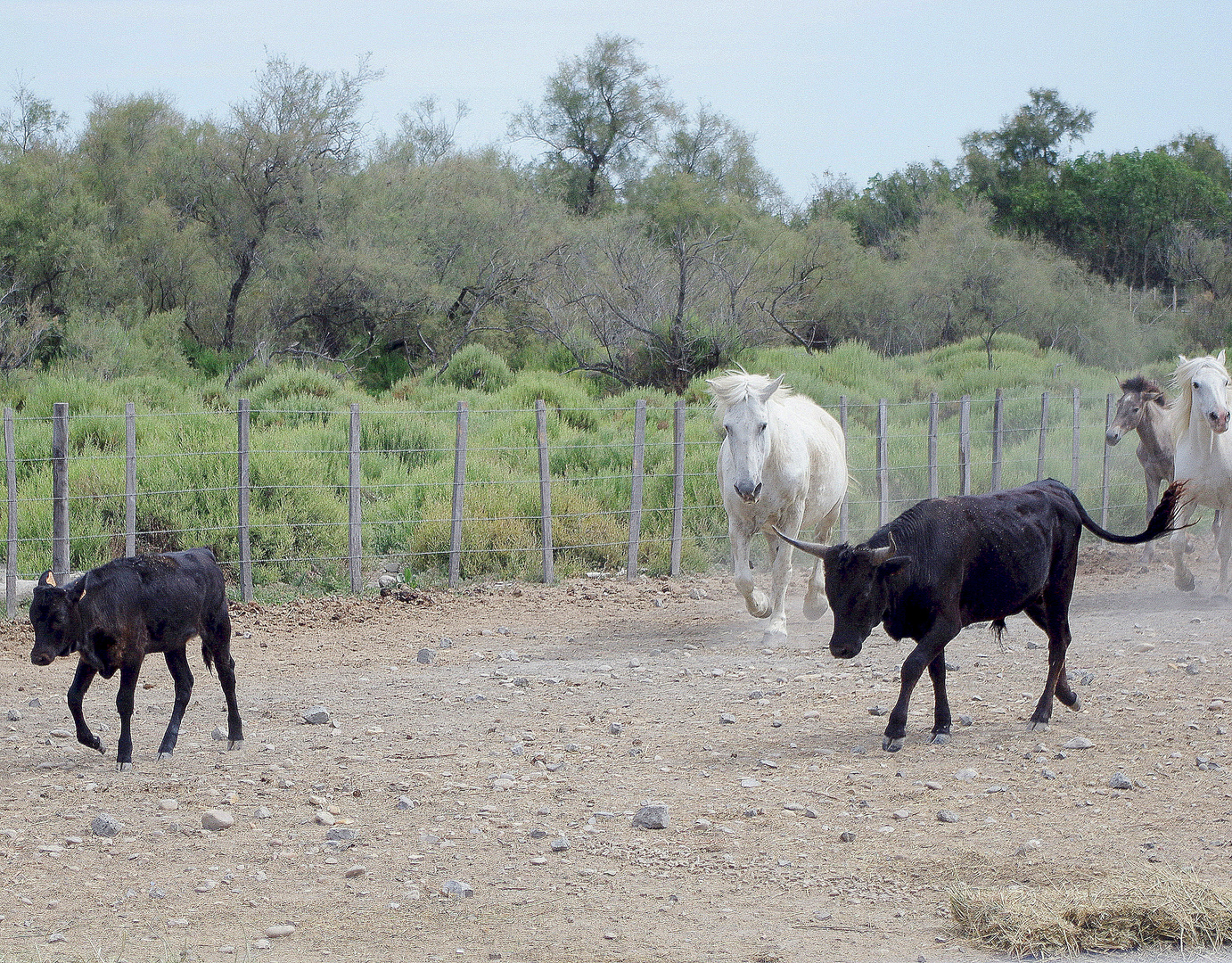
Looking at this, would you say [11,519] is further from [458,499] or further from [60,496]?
[458,499]

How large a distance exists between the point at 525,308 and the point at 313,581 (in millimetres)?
19525

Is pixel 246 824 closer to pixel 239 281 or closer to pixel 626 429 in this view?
pixel 626 429

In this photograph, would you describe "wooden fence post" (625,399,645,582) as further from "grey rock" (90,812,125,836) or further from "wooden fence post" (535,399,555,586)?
"grey rock" (90,812,125,836)

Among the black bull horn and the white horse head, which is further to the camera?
the white horse head

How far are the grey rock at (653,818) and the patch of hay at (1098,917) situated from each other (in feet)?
4.40

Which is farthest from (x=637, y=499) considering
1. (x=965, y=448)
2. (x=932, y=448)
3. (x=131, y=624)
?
(x=131, y=624)

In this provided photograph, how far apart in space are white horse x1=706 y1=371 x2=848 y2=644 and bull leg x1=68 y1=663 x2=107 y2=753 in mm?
4550

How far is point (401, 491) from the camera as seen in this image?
1383cm

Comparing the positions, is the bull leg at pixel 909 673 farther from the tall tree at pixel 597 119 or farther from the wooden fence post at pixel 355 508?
the tall tree at pixel 597 119

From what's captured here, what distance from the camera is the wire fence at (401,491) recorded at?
456 inches

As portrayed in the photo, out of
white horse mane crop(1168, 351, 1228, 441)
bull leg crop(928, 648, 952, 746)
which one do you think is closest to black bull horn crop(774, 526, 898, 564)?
bull leg crop(928, 648, 952, 746)

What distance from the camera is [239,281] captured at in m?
27.9

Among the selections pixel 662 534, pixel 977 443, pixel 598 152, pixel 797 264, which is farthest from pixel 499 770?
pixel 598 152

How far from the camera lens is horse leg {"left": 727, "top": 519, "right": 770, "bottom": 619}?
9656 millimetres
